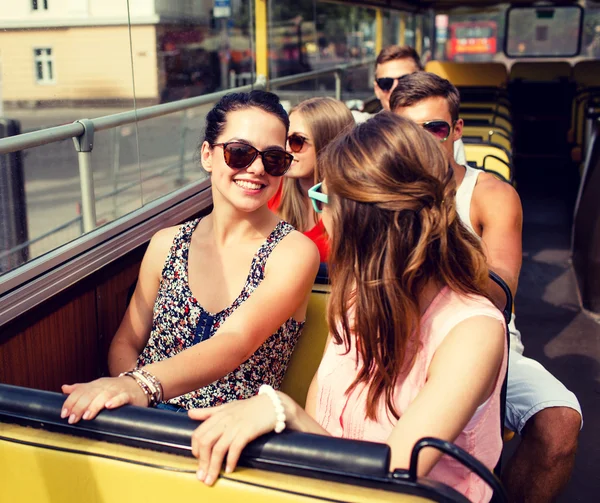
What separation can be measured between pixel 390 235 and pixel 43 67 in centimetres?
208

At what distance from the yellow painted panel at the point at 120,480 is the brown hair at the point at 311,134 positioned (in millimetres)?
1643

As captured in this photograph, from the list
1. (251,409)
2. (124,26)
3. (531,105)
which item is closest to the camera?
(251,409)

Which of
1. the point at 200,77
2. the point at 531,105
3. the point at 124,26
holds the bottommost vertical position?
the point at 531,105

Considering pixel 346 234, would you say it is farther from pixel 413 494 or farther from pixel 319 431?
pixel 413 494

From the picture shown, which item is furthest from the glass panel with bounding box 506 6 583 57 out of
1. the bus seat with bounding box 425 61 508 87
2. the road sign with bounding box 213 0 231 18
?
the road sign with bounding box 213 0 231 18

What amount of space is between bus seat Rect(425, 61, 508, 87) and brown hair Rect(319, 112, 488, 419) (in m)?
8.37

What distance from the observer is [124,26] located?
300 cm

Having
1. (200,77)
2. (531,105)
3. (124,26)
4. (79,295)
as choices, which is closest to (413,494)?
(79,295)

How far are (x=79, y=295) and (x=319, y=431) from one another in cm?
98

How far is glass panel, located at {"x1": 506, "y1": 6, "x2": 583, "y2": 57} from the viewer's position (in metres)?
8.99

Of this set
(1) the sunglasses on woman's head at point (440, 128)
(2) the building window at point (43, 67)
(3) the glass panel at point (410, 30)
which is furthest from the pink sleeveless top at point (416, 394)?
(3) the glass panel at point (410, 30)

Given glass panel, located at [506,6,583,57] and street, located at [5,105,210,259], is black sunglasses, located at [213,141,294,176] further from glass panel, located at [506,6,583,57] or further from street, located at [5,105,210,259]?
glass panel, located at [506,6,583,57]

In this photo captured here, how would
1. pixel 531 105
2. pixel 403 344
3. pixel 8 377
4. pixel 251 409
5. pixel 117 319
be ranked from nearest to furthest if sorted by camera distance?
1. pixel 251 409
2. pixel 403 344
3. pixel 8 377
4. pixel 117 319
5. pixel 531 105

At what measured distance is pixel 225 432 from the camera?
111 cm
